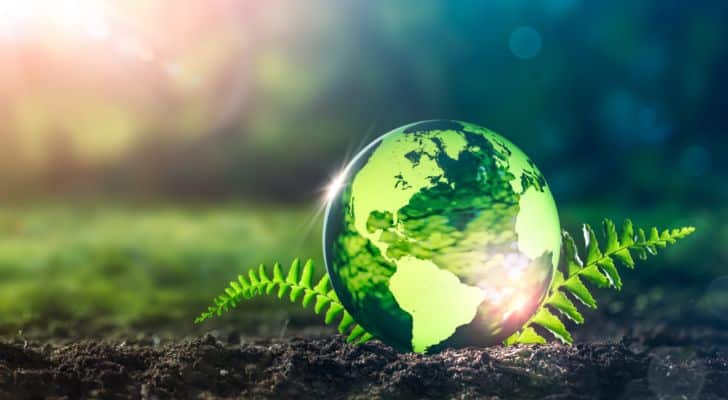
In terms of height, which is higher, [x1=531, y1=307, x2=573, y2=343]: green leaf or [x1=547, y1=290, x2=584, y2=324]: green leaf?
[x1=547, y1=290, x2=584, y2=324]: green leaf

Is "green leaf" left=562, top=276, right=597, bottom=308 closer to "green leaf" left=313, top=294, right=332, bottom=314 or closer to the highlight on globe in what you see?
the highlight on globe

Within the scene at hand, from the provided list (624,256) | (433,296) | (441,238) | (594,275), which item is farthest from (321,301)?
(624,256)

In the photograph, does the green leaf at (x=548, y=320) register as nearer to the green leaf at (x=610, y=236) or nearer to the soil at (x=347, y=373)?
the soil at (x=347, y=373)

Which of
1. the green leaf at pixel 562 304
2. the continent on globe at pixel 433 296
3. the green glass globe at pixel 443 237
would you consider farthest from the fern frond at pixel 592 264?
the continent on globe at pixel 433 296

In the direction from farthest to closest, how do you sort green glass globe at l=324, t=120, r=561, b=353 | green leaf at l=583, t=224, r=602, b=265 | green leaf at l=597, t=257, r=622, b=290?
green leaf at l=583, t=224, r=602, b=265 < green leaf at l=597, t=257, r=622, b=290 < green glass globe at l=324, t=120, r=561, b=353

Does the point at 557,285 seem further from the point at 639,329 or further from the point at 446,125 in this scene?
the point at 639,329

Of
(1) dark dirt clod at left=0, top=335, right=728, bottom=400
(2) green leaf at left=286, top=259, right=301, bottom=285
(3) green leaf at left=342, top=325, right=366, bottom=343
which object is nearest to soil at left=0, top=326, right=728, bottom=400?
(1) dark dirt clod at left=0, top=335, right=728, bottom=400
